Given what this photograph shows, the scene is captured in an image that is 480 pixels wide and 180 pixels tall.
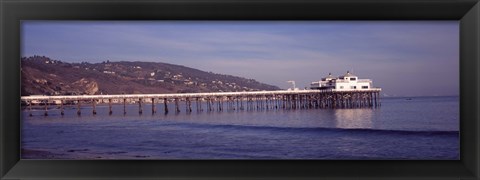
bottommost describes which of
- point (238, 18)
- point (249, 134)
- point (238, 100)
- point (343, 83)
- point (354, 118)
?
point (249, 134)

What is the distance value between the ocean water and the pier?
0.30ft

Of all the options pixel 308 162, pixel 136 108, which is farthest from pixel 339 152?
pixel 136 108

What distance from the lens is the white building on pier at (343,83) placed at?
435 centimetres

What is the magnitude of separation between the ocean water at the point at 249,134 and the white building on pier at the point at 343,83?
333 mm

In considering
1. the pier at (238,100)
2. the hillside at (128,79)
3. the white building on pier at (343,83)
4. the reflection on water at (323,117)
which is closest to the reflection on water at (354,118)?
the reflection on water at (323,117)

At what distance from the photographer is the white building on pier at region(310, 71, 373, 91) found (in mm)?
4348

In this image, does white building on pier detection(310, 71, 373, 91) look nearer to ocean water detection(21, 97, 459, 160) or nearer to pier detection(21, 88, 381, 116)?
pier detection(21, 88, 381, 116)

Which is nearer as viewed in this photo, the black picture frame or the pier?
the black picture frame

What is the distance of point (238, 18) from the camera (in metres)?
2.68

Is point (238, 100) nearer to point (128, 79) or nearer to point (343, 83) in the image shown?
point (343, 83)

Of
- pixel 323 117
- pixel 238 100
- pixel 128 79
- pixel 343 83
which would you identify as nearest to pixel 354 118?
pixel 323 117

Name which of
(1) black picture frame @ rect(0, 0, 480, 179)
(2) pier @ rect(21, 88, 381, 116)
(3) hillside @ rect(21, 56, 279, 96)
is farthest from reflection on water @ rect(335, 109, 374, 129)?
(1) black picture frame @ rect(0, 0, 480, 179)

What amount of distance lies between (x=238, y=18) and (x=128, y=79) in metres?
2.20

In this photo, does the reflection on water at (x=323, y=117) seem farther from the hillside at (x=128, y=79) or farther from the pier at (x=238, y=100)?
the hillside at (x=128, y=79)
